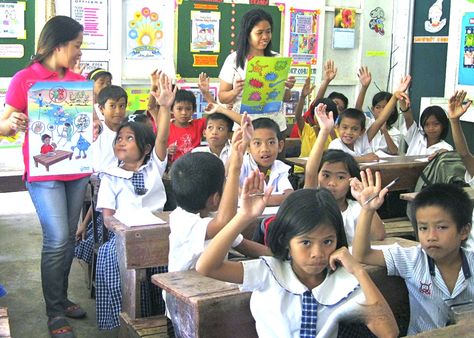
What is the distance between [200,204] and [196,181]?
8cm

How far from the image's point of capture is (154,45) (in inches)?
248

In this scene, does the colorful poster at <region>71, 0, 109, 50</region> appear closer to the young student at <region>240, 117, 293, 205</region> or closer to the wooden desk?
the young student at <region>240, 117, 293, 205</region>

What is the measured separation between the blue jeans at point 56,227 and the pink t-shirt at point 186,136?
128 cm

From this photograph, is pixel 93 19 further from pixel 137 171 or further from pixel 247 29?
pixel 137 171

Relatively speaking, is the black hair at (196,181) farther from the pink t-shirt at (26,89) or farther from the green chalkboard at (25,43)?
the green chalkboard at (25,43)

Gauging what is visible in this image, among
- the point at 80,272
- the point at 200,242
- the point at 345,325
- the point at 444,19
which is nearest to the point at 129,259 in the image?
the point at 200,242

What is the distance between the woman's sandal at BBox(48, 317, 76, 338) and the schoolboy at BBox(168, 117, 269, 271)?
1.04m

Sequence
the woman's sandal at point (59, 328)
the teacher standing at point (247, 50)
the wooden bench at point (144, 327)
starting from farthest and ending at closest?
1. the teacher standing at point (247, 50)
2. the woman's sandal at point (59, 328)
3. the wooden bench at point (144, 327)

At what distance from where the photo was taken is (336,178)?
2.86 m

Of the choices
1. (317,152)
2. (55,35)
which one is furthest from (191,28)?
(317,152)

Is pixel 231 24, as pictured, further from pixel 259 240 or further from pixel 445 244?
pixel 445 244

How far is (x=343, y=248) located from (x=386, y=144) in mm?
3587

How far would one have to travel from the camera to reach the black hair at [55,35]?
3.06 meters

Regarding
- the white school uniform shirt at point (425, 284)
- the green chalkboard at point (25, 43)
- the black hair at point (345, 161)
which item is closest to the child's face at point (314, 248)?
the white school uniform shirt at point (425, 284)
